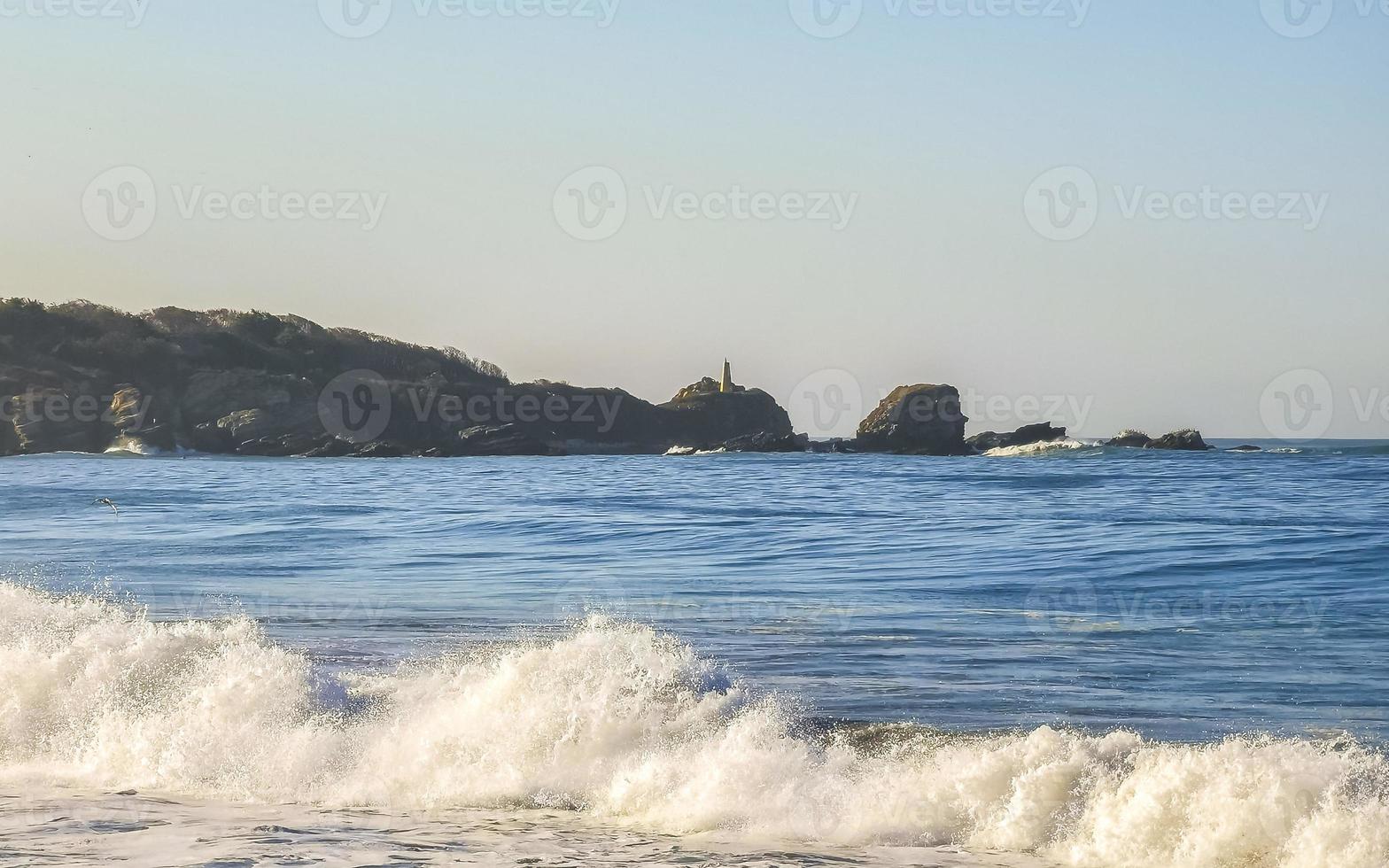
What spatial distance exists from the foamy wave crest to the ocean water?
27mm

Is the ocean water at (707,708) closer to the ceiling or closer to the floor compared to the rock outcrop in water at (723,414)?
closer to the floor

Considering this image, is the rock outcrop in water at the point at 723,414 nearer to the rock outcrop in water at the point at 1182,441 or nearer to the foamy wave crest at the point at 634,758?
the rock outcrop in water at the point at 1182,441

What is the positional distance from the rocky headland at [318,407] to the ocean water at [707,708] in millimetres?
80546

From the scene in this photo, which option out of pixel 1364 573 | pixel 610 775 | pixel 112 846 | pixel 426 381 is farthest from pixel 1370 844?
pixel 426 381

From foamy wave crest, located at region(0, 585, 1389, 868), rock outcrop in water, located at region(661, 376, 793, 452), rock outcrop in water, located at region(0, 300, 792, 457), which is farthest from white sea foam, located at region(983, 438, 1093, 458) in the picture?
foamy wave crest, located at region(0, 585, 1389, 868)

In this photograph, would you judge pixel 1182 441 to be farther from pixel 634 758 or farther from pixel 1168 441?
pixel 634 758

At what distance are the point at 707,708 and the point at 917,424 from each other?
320 feet

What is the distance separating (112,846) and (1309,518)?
26.1 meters

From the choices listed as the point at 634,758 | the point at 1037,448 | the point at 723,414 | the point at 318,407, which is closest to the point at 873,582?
the point at 634,758

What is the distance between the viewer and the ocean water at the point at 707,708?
741 centimetres

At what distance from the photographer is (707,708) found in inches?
375

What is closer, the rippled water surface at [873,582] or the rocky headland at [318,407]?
the rippled water surface at [873,582]

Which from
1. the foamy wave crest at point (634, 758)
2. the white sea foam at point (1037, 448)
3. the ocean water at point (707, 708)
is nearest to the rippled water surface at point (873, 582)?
the ocean water at point (707, 708)

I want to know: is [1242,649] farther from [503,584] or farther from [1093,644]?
[503,584]
